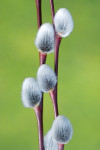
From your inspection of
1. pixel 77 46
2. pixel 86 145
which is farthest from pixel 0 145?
pixel 77 46

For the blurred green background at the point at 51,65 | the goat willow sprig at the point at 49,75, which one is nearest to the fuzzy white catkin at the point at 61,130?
the goat willow sprig at the point at 49,75

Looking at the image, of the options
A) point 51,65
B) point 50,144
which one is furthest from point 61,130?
point 51,65

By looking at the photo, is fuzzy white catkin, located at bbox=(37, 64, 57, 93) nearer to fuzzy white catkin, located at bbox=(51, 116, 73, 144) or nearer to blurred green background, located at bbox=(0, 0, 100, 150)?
fuzzy white catkin, located at bbox=(51, 116, 73, 144)

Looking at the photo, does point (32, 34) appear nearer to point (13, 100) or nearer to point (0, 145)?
point (13, 100)

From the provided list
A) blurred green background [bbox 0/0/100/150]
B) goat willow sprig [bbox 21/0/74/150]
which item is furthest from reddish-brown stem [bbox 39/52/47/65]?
blurred green background [bbox 0/0/100/150]

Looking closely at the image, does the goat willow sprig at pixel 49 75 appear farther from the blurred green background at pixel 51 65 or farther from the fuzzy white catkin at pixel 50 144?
the blurred green background at pixel 51 65

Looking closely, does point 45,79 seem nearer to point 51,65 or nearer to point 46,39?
point 46,39
